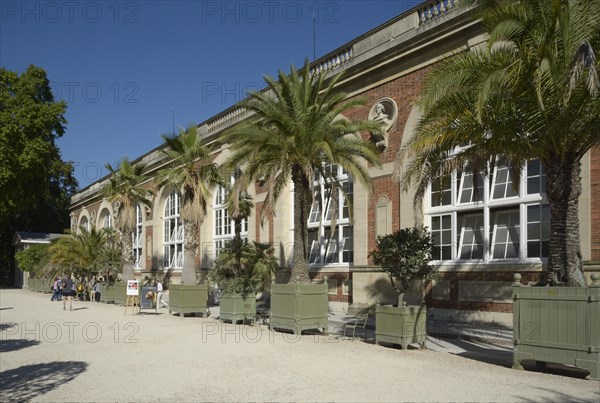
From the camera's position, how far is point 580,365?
9.58 metres

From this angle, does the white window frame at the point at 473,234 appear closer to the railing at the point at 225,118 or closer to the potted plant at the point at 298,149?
the potted plant at the point at 298,149

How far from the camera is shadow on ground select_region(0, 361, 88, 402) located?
28.2 ft

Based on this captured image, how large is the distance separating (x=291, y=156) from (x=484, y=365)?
8.06 m

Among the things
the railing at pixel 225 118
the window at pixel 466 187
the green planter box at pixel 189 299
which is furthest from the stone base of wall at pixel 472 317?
the railing at pixel 225 118

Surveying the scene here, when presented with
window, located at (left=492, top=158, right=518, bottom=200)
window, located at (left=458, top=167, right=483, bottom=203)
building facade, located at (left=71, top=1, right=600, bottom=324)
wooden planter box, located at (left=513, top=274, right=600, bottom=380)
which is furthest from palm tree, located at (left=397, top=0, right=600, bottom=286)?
window, located at (left=458, top=167, right=483, bottom=203)

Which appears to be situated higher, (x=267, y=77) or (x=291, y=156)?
(x=267, y=77)

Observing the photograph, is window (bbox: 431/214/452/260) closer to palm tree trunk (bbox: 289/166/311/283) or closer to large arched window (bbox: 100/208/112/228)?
palm tree trunk (bbox: 289/166/311/283)

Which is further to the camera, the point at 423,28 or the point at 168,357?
the point at 423,28

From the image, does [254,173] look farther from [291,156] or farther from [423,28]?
[423,28]

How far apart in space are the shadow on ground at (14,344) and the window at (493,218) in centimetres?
1091

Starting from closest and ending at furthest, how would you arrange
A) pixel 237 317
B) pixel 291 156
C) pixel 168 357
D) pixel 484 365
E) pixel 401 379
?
pixel 401 379
pixel 484 365
pixel 168 357
pixel 291 156
pixel 237 317

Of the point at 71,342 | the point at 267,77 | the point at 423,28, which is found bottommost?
the point at 71,342

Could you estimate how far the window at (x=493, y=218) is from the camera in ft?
52.6

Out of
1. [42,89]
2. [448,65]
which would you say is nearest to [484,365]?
[448,65]
